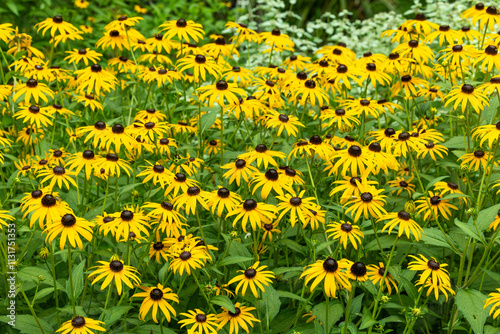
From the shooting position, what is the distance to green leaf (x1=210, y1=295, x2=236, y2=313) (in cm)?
226

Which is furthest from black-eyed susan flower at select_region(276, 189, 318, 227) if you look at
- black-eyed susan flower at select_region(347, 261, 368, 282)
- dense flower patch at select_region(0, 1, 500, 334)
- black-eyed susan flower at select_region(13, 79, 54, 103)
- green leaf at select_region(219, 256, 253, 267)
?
black-eyed susan flower at select_region(13, 79, 54, 103)

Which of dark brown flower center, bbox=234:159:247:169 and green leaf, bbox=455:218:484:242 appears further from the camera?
→ dark brown flower center, bbox=234:159:247:169

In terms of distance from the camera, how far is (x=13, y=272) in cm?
245

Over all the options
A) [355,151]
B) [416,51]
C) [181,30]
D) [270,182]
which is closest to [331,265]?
[270,182]

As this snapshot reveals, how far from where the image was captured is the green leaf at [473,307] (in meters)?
2.31

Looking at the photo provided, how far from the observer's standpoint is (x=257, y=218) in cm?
243

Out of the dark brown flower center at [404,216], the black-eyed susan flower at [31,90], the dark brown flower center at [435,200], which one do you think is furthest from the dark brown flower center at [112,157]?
the dark brown flower center at [435,200]

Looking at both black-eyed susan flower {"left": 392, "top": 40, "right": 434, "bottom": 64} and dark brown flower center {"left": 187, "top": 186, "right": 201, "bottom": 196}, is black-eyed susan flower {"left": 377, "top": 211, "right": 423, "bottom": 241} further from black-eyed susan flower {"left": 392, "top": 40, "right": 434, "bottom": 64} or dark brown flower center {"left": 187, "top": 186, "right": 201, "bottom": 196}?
black-eyed susan flower {"left": 392, "top": 40, "right": 434, "bottom": 64}

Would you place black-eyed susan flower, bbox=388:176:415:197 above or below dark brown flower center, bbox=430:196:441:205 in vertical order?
below

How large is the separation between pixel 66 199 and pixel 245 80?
1317 millimetres

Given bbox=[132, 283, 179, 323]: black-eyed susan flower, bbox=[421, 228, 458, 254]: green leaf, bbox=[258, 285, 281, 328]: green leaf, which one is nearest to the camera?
bbox=[132, 283, 179, 323]: black-eyed susan flower

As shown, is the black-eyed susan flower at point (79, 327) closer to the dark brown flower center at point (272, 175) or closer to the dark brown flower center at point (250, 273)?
the dark brown flower center at point (250, 273)

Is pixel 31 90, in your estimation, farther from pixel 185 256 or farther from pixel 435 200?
pixel 435 200

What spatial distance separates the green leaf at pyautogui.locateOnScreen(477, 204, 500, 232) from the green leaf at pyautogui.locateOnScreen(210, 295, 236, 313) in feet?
3.75
